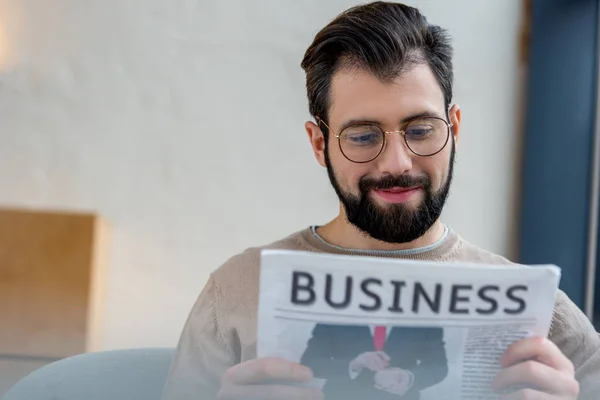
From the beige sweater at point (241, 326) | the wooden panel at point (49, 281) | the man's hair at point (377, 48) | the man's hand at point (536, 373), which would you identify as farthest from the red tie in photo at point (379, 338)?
the wooden panel at point (49, 281)

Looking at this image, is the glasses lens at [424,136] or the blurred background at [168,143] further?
the blurred background at [168,143]

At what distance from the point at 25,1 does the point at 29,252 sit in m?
0.88

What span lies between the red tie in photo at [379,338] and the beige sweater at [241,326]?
1.08 ft

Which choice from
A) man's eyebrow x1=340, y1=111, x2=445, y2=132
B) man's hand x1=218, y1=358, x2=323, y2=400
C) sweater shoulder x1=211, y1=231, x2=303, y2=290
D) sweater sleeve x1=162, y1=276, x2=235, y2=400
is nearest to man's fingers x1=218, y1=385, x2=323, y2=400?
man's hand x1=218, y1=358, x2=323, y2=400

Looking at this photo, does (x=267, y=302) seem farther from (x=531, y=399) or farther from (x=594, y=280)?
(x=594, y=280)

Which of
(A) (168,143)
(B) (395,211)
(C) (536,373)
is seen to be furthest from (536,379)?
(A) (168,143)

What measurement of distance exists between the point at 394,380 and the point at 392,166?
0.35 m

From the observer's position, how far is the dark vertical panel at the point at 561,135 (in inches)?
94.7

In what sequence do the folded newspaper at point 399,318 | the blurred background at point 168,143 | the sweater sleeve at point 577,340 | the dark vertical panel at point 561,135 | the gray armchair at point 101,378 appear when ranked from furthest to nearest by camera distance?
the blurred background at point 168,143 → the dark vertical panel at point 561,135 → the gray armchair at point 101,378 → the sweater sleeve at point 577,340 → the folded newspaper at point 399,318

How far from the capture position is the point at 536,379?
84 centimetres

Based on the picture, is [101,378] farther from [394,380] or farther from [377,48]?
[377,48]

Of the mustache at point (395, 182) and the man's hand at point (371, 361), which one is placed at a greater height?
the mustache at point (395, 182)

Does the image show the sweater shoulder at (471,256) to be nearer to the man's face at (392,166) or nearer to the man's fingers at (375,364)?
the man's face at (392,166)

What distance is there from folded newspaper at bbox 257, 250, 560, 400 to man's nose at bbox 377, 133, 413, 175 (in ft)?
1.07
